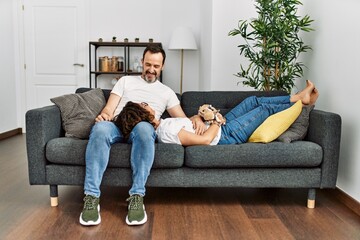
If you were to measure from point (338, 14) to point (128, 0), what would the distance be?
357 cm

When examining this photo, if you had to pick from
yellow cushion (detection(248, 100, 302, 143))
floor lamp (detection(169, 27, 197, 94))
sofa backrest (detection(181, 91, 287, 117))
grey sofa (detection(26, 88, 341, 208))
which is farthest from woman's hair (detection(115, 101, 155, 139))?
floor lamp (detection(169, 27, 197, 94))

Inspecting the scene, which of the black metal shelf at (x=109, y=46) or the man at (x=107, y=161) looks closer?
the man at (x=107, y=161)

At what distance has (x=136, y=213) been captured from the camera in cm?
193

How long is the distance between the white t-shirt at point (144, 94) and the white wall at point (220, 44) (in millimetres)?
1185

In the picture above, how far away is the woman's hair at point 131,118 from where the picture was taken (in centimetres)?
212

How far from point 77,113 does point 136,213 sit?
809 millimetres

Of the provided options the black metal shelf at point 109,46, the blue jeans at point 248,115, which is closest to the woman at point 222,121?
the blue jeans at point 248,115

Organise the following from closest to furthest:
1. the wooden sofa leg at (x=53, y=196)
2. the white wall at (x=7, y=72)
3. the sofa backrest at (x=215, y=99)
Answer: the wooden sofa leg at (x=53, y=196) → the sofa backrest at (x=215, y=99) → the white wall at (x=7, y=72)

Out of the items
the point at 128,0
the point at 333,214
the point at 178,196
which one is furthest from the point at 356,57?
the point at 128,0

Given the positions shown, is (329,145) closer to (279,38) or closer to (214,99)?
(214,99)

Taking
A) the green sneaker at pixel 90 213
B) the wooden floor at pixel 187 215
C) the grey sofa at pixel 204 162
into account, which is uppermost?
the grey sofa at pixel 204 162

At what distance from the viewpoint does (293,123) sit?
236 cm

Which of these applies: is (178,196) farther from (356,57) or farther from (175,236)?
(356,57)

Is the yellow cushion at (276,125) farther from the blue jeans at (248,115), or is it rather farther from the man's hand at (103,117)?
the man's hand at (103,117)
